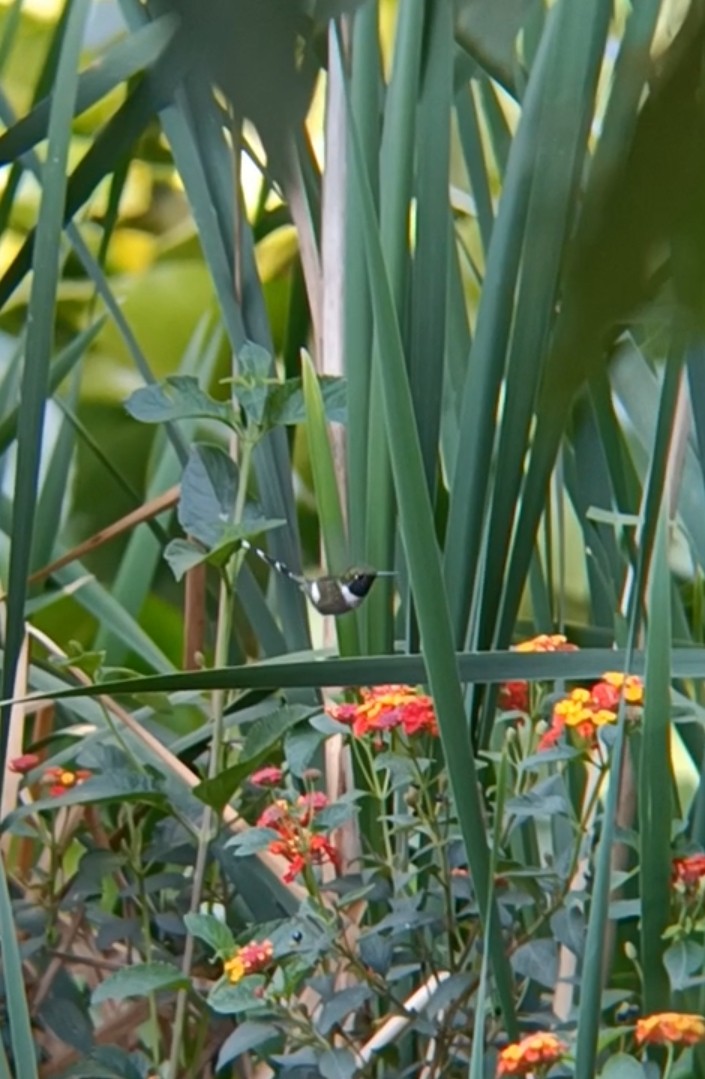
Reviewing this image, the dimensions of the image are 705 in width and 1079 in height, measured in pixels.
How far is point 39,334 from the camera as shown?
659 mm

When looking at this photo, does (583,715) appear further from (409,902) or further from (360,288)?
(360,288)

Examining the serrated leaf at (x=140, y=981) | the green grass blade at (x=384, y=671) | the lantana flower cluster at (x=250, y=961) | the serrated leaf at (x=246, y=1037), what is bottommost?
the serrated leaf at (x=246, y=1037)

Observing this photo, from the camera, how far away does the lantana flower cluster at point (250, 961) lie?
625 millimetres

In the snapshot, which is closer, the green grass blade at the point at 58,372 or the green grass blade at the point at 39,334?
the green grass blade at the point at 39,334

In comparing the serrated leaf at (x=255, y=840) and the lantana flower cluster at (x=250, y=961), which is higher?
the serrated leaf at (x=255, y=840)

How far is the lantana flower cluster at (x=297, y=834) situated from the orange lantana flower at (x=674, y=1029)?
15cm

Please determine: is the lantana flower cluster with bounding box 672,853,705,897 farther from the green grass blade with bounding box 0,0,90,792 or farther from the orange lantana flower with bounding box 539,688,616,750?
the green grass blade with bounding box 0,0,90,792

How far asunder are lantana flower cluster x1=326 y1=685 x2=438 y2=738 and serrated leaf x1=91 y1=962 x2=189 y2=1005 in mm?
120

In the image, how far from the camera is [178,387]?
2.39 feet

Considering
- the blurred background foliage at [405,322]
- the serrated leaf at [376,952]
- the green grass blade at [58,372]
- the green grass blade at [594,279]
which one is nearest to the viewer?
the green grass blade at [594,279]

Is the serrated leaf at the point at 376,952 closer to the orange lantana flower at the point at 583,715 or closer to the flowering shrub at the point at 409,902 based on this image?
the flowering shrub at the point at 409,902

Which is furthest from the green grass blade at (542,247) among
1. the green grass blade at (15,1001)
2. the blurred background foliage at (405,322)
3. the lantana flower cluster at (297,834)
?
the green grass blade at (15,1001)

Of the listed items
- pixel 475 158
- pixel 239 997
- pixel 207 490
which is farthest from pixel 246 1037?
pixel 475 158

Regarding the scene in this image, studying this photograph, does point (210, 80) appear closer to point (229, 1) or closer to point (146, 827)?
point (229, 1)
